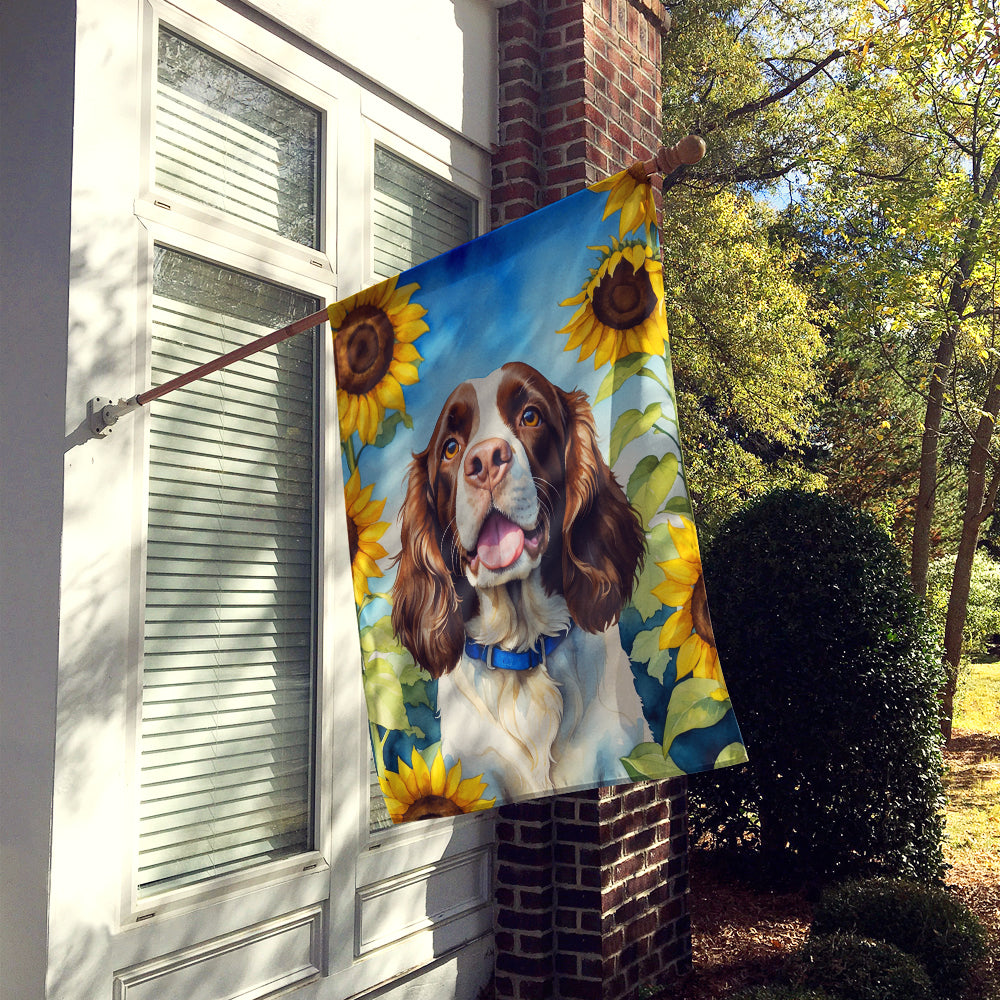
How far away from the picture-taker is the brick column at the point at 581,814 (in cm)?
418

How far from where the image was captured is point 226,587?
3.19m

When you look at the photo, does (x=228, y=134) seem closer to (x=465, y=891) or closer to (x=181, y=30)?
(x=181, y=30)

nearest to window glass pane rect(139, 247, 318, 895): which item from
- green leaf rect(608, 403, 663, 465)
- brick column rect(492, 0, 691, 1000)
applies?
brick column rect(492, 0, 691, 1000)

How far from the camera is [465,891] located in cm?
416

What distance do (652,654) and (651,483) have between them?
39 centimetres

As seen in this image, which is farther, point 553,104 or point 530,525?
point 553,104

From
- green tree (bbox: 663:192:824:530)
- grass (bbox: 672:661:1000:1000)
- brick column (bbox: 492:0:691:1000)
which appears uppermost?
green tree (bbox: 663:192:824:530)

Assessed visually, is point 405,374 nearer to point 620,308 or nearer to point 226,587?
point 620,308

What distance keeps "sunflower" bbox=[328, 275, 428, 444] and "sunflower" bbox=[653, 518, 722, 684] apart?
82 centimetres

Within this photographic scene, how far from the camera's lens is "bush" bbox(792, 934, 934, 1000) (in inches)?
151

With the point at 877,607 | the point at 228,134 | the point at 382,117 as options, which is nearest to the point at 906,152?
the point at 877,607

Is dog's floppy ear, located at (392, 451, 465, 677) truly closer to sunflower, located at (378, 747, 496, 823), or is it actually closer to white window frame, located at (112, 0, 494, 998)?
sunflower, located at (378, 747, 496, 823)

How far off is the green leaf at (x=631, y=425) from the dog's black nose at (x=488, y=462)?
257 mm

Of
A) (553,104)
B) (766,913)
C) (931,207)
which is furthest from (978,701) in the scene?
(553,104)
